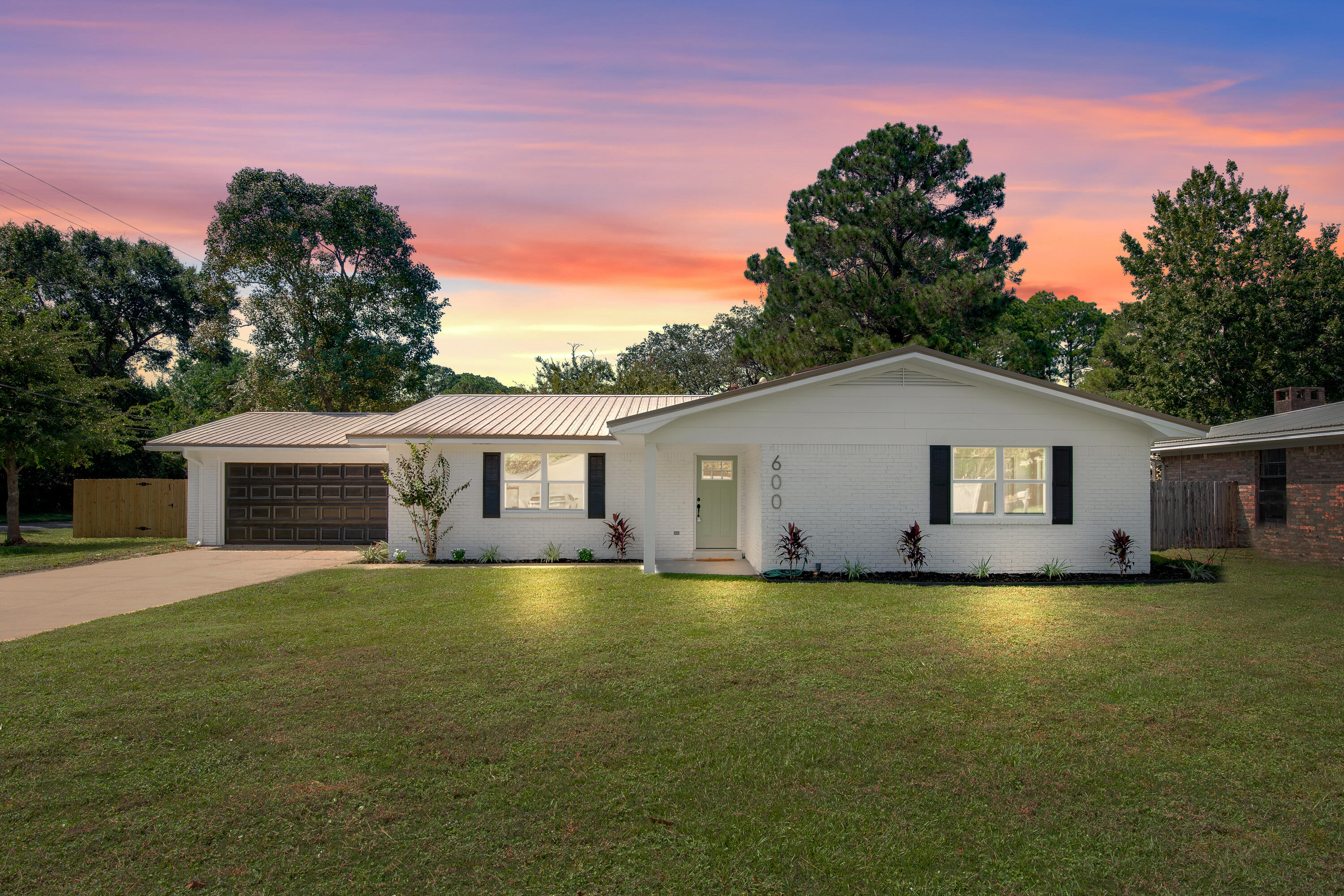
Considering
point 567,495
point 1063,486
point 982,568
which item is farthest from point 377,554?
point 1063,486

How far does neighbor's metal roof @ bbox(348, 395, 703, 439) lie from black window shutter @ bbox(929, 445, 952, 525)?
415 centimetres

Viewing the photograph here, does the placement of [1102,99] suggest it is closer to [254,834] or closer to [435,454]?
[435,454]

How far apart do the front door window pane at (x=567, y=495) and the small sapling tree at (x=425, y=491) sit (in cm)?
170

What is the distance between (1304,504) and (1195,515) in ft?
7.35

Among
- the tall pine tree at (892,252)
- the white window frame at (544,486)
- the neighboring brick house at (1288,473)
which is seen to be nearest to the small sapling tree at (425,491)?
the white window frame at (544,486)

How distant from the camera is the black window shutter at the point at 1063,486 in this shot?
12828 mm

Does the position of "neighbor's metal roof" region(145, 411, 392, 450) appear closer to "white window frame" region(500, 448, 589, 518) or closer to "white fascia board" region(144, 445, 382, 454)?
"white fascia board" region(144, 445, 382, 454)

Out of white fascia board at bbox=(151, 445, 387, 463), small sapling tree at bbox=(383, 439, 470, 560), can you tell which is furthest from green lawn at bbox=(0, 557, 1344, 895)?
white fascia board at bbox=(151, 445, 387, 463)

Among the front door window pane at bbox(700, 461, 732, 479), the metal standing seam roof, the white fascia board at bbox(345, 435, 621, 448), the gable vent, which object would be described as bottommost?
the front door window pane at bbox(700, 461, 732, 479)

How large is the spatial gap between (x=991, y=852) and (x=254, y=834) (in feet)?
12.0

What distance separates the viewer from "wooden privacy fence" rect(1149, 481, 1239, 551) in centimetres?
1661

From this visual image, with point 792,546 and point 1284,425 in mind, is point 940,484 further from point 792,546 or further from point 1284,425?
point 1284,425

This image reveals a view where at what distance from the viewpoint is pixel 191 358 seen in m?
44.2

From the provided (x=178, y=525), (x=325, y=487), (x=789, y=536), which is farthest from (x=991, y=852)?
(x=178, y=525)
